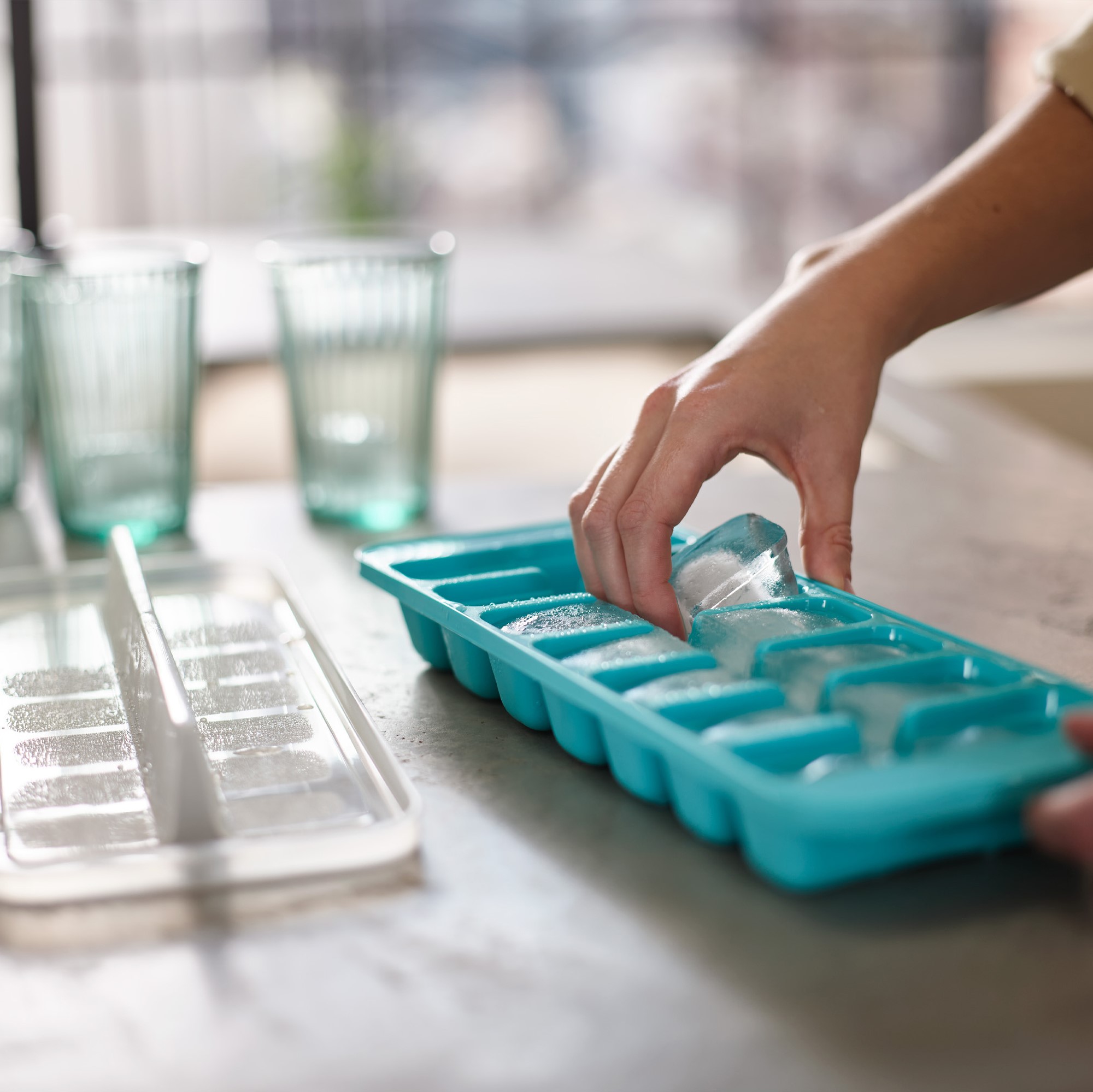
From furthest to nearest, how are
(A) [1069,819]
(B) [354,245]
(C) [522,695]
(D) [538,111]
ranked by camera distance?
(D) [538,111] → (B) [354,245] → (C) [522,695] → (A) [1069,819]

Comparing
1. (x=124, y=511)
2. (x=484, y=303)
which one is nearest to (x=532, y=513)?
(x=124, y=511)

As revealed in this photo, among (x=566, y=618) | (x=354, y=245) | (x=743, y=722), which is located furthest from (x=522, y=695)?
(x=354, y=245)

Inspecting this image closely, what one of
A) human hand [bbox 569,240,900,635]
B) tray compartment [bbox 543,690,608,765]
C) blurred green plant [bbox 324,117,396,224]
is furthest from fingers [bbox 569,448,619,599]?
blurred green plant [bbox 324,117,396,224]

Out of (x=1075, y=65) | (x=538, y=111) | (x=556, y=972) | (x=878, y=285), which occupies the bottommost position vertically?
(x=556, y=972)

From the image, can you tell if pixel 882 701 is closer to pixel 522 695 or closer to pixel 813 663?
pixel 813 663

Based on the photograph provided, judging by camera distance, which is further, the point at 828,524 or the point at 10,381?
the point at 10,381

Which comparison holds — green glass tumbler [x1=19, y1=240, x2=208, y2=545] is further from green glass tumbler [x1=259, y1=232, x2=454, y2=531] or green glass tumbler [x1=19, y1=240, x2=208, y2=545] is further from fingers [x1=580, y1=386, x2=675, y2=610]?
fingers [x1=580, y1=386, x2=675, y2=610]

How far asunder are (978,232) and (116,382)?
647 mm

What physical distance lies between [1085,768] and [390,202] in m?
5.22

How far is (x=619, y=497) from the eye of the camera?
0.72 metres

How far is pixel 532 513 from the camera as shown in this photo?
114 cm

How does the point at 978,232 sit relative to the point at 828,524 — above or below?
above

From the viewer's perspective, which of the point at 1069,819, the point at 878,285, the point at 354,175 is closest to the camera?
the point at 1069,819

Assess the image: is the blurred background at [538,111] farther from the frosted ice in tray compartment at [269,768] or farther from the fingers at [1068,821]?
the fingers at [1068,821]
